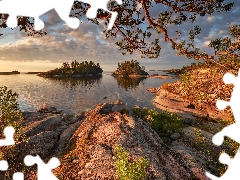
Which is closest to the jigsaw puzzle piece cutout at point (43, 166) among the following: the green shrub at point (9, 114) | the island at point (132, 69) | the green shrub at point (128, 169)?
the green shrub at point (128, 169)

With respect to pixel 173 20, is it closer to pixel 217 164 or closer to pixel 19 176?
pixel 19 176

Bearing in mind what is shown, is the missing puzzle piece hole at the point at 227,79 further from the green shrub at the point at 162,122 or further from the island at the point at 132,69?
the island at the point at 132,69

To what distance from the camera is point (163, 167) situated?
10.5m

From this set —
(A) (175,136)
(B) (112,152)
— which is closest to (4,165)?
(B) (112,152)

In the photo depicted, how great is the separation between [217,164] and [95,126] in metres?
8.22

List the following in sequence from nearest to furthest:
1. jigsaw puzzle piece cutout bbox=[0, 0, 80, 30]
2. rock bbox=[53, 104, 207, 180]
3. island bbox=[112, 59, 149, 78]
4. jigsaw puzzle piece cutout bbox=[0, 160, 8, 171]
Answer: jigsaw puzzle piece cutout bbox=[0, 0, 80, 30]
jigsaw puzzle piece cutout bbox=[0, 160, 8, 171]
rock bbox=[53, 104, 207, 180]
island bbox=[112, 59, 149, 78]

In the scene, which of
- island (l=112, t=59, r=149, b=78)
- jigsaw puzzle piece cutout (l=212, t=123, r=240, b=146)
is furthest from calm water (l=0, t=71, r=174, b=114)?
island (l=112, t=59, r=149, b=78)

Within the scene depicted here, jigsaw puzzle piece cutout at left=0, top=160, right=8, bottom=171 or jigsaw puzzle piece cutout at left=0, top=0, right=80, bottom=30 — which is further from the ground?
jigsaw puzzle piece cutout at left=0, top=0, right=80, bottom=30

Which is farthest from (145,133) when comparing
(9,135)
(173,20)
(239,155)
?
(9,135)

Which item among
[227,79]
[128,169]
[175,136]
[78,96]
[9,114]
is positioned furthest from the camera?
[78,96]

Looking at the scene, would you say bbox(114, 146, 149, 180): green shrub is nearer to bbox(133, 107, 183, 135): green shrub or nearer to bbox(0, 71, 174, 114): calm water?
bbox(133, 107, 183, 135): green shrub

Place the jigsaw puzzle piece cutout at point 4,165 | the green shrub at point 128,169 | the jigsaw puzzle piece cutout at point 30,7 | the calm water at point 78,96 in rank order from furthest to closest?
the calm water at point 78,96, the green shrub at point 128,169, the jigsaw puzzle piece cutout at point 4,165, the jigsaw puzzle piece cutout at point 30,7

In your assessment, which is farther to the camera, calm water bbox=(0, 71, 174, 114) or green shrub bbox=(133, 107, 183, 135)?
calm water bbox=(0, 71, 174, 114)

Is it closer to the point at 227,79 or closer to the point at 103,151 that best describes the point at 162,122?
the point at 103,151
